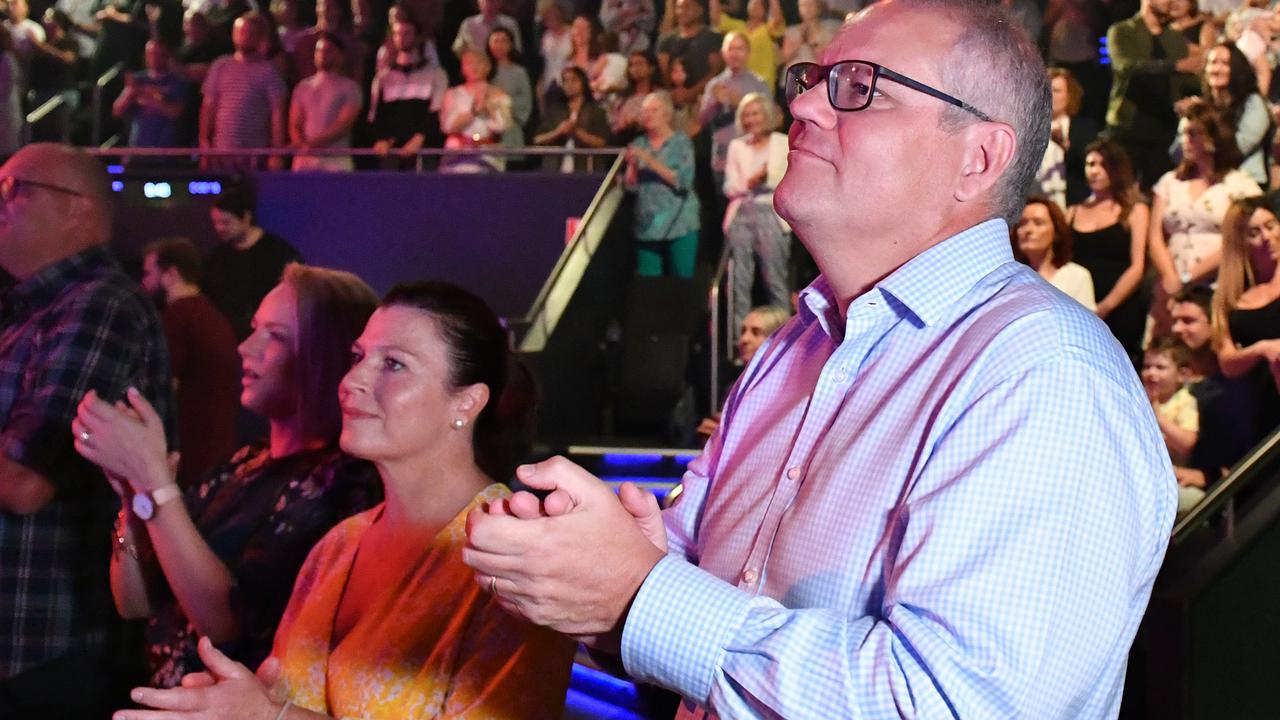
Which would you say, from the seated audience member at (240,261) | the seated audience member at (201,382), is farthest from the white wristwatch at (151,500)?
the seated audience member at (240,261)

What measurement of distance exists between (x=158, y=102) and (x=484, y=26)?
8.33ft

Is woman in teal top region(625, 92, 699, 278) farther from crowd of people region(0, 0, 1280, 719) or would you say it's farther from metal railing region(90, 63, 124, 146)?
metal railing region(90, 63, 124, 146)

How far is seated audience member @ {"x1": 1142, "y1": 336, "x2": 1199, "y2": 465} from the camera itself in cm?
530

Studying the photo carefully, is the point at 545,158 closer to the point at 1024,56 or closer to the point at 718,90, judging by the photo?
the point at 718,90

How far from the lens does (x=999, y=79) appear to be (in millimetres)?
1649

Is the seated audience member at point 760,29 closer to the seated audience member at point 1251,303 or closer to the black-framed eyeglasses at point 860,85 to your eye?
the seated audience member at point 1251,303

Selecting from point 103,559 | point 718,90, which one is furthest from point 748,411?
point 718,90

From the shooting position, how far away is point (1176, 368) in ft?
17.7

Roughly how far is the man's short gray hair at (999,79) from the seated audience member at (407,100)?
8.13 m

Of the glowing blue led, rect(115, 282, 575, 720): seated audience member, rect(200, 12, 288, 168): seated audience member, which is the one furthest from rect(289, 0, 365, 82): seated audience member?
rect(115, 282, 575, 720): seated audience member

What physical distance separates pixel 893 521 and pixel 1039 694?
24 cm

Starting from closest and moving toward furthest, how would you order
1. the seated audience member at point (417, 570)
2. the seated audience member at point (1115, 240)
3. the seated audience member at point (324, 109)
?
the seated audience member at point (417, 570)
the seated audience member at point (1115, 240)
the seated audience member at point (324, 109)

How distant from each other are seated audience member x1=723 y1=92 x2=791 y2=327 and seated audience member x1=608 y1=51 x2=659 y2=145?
1024 millimetres

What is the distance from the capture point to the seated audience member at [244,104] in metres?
9.43
